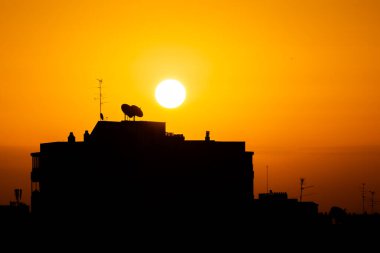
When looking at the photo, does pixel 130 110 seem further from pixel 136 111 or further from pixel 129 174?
pixel 129 174

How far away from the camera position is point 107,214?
7094 centimetres

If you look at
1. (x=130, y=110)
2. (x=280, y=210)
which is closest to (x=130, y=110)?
(x=130, y=110)

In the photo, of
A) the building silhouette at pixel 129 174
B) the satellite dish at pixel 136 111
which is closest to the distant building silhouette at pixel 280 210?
the building silhouette at pixel 129 174

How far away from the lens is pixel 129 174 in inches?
2891

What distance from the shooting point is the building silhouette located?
7225 cm

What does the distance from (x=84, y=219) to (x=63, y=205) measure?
324 centimetres

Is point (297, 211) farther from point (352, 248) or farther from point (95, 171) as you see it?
point (95, 171)

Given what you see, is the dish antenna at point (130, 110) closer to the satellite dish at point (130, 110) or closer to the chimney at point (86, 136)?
the satellite dish at point (130, 110)

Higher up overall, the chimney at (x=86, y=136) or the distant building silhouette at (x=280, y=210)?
the chimney at (x=86, y=136)

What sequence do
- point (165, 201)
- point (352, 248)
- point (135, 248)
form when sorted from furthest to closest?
point (352, 248) → point (165, 201) → point (135, 248)

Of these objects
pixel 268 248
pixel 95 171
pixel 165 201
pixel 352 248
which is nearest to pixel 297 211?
pixel 352 248

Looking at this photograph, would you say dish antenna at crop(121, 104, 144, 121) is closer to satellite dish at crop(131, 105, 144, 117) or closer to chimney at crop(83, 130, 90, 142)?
satellite dish at crop(131, 105, 144, 117)

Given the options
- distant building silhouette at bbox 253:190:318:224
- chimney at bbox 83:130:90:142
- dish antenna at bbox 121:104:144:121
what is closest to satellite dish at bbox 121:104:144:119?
dish antenna at bbox 121:104:144:121

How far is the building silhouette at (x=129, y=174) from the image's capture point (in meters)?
72.2
